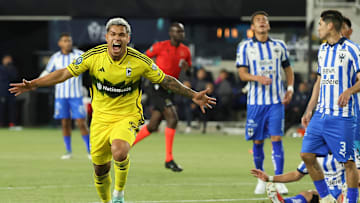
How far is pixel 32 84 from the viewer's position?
24.1 feet

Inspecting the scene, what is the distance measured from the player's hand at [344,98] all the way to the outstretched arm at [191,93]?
4.08 ft

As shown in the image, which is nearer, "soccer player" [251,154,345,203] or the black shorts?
"soccer player" [251,154,345,203]

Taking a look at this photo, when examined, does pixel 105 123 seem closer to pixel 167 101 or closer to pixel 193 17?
pixel 167 101

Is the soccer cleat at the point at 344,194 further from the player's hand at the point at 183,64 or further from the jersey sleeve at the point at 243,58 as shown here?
the player's hand at the point at 183,64

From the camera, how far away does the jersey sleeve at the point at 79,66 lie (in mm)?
7542

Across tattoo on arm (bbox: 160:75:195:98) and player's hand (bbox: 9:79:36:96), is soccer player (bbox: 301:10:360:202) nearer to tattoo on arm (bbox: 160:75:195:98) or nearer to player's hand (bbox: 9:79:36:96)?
tattoo on arm (bbox: 160:75:195:98)

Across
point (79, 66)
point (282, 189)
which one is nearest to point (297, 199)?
point (282, 189)

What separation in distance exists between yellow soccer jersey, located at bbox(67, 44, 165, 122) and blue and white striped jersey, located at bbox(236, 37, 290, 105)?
89.5 inches

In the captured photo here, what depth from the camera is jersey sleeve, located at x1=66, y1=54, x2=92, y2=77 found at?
7.54 meters

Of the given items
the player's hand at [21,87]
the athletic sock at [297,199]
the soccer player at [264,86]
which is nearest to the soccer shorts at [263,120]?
the soccer player at [264,86]

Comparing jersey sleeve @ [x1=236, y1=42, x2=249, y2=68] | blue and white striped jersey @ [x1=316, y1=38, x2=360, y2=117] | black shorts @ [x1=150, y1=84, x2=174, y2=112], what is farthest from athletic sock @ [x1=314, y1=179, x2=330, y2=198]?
black shorts @ [x1=150, y1=84, x2=174, y2=112]

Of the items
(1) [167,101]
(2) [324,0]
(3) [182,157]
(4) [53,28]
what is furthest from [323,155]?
(4) [53,28]

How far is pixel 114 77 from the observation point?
7.58 m

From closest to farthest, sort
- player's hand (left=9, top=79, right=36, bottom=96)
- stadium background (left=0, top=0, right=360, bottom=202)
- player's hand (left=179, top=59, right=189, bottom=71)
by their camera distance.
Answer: player's hand (left=9, top=79, right=36, bottom=96)
stadium background (left=0, top=0, right=360, bottom=202)
player's hand (left=179, top=59, right=189, bottom=71)
